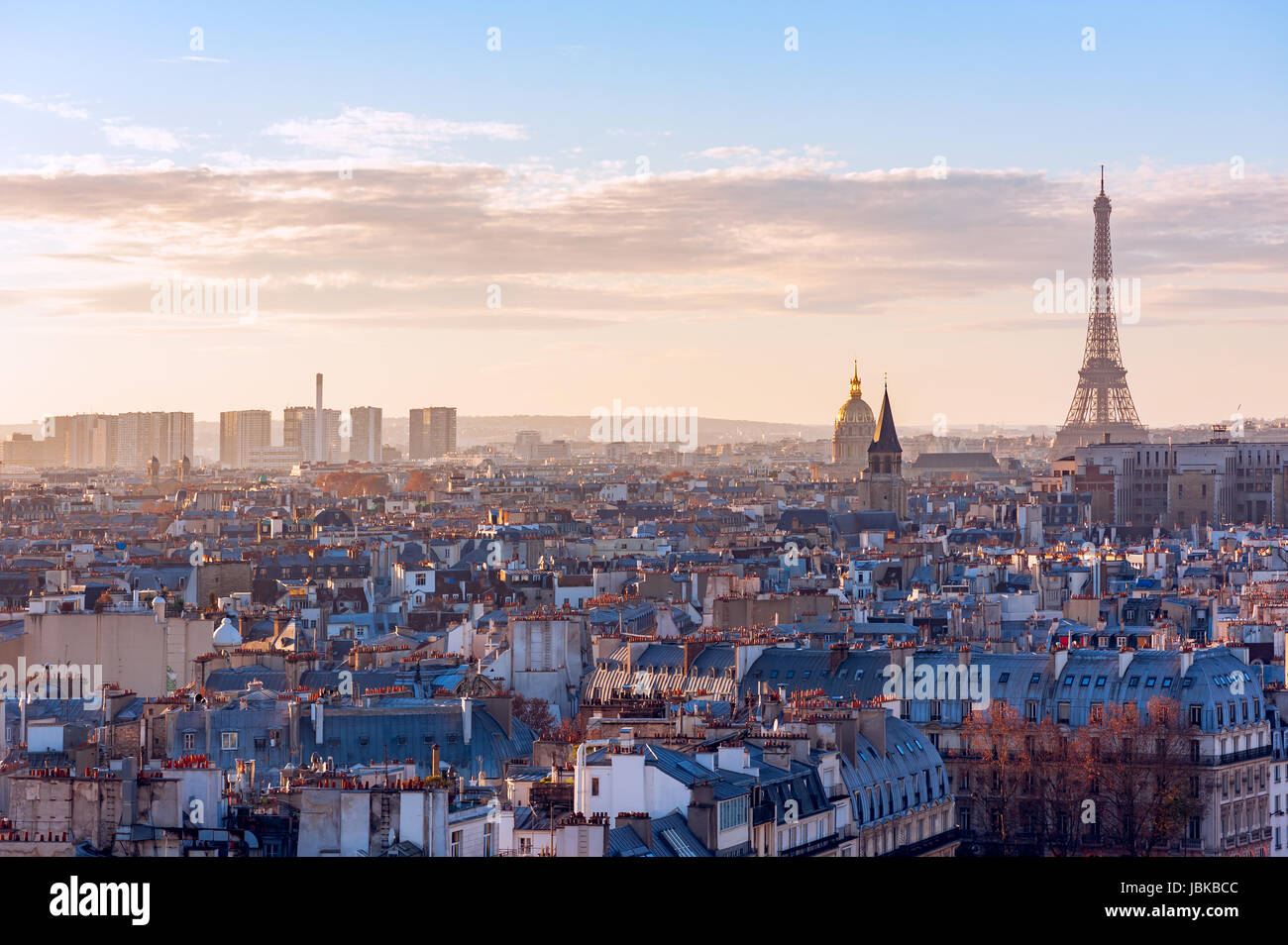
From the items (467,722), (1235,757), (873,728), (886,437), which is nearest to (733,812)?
(873,728)

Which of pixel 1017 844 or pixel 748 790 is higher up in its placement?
pixel 748 790

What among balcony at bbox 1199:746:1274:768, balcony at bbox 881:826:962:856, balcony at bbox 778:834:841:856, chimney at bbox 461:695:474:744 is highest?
chimney at bbox 461:695:474:744

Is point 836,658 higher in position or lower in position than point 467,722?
higher

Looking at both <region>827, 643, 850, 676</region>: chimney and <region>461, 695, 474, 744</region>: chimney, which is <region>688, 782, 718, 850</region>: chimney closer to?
<region>461, 695, 474, 744</region>: chimney

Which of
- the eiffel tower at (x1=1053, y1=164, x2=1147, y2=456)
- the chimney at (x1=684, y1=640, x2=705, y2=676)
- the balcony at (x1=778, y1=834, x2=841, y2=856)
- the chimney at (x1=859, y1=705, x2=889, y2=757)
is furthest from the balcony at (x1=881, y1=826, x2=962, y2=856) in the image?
the eiffel tower at (x1=1053, y1=164, x2=1147, y2=456)

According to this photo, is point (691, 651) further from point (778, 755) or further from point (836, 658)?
point (778, 755)

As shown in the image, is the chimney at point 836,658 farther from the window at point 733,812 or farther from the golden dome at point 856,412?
the golden dome at point 856,412
